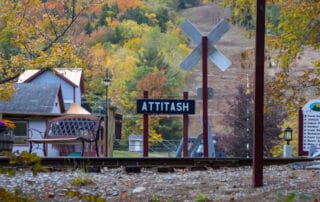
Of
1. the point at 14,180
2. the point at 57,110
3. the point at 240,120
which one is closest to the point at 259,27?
the point at 14,180

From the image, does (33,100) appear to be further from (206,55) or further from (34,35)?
(206,55)

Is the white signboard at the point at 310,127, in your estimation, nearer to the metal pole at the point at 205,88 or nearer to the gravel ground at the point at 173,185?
the metal pole at the point at 205,88

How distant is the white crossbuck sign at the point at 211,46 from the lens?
586 inches

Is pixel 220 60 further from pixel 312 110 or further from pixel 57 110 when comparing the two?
pixel 57 110

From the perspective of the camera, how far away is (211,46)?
49.1ft

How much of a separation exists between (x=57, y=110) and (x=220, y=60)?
35426 millimetres

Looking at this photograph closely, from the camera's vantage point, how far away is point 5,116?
4247 centimetres

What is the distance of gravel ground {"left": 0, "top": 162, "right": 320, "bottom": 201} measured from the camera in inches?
326

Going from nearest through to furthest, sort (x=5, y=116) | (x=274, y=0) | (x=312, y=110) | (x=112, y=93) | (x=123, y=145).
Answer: (x=274, y=0), (x=312, y=110), (x=5, y=116), (x=123, y=145), (x=112, y=93)

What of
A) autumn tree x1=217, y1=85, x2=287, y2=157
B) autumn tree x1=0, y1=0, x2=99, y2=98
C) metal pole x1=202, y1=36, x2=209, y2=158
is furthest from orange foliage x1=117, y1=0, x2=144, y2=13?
metal pole x1=202, y1=36, x2=209, y2=158

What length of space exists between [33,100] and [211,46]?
33.8 m

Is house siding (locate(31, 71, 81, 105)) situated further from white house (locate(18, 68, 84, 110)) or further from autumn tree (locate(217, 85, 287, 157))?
autumn tree (locate(217, 85, 287, 157))

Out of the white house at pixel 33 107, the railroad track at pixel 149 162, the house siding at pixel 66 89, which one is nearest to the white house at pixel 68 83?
the house siding at pixel 66 89

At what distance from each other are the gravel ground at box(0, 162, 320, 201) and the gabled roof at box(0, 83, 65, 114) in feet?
113
